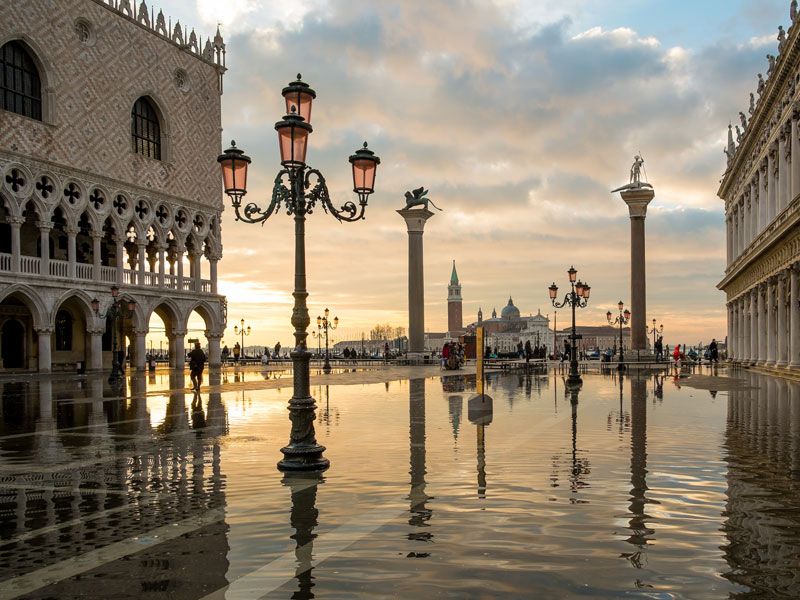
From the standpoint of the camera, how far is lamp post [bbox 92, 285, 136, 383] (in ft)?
99.1

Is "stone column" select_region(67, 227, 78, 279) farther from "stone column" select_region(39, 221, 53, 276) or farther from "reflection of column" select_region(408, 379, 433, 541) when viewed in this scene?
"reflection of column" select_region(408, 379, 433, 541)

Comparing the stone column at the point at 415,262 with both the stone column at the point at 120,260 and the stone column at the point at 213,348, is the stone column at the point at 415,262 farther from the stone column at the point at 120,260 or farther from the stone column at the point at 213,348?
the stone column at the point at 120,260

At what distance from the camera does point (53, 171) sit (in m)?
38.7

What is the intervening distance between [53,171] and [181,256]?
35.7 feet

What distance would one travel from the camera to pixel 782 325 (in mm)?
32969

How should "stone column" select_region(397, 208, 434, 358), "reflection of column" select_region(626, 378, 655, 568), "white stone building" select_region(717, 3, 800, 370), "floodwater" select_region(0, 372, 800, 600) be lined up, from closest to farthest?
1. "floodwater" select_region(0, 372, 800, 600)
2. "reflection of column" select_region(626, 378, 655, 568)
3. "white stone building" select_region(717, 3, 800, 370)
4. "stone column" select_region(397, 208, 434, 358)

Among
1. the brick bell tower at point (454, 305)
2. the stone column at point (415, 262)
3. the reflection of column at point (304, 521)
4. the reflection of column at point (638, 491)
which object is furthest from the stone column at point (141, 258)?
the brick bell tower at point (454, 305)

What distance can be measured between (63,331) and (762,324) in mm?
36466

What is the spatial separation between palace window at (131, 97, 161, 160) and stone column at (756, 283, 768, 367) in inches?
1304

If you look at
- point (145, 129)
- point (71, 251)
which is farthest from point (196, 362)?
point (145, 129)

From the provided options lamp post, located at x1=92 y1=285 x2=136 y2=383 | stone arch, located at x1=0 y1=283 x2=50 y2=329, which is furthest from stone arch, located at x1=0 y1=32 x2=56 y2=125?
lamp post, located at x1=92 y1=285 x2=136 y2=383

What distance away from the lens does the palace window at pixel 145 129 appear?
150 ft

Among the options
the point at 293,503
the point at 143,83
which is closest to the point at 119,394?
the point at 293,503

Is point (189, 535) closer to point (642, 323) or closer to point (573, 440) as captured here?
point (573, 440)
